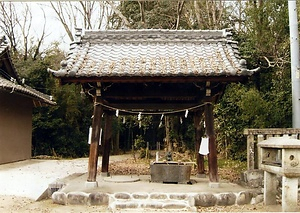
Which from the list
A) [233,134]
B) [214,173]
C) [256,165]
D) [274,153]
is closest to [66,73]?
[214,173]

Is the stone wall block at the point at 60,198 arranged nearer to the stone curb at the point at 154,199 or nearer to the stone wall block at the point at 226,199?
the stone curb at the point at 154,199

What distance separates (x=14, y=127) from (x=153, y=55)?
804cm

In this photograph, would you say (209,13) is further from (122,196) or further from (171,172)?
(122,196)

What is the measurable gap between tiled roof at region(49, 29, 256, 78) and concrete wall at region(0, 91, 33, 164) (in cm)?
597

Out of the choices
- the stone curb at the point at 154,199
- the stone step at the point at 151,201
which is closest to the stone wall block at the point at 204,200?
the stone curb at the point at 154,199

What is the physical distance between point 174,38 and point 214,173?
10.2 feet

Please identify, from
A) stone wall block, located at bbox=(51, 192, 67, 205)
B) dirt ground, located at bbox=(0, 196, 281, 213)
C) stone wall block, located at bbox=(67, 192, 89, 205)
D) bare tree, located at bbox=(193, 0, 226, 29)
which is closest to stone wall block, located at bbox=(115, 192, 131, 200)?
dirt ground, located at bbox=(0, 196, 281, 213)

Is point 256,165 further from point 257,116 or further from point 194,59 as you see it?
point 257,116

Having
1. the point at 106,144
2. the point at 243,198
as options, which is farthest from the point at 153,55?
the point at 243,198

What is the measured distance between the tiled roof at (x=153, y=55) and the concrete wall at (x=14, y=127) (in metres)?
5.97

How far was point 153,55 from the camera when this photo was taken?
7.41m

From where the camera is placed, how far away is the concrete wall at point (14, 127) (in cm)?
1234

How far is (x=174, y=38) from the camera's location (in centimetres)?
797

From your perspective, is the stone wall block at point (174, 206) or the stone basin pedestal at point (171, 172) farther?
the stone basin pedestal at point (171, 172)
